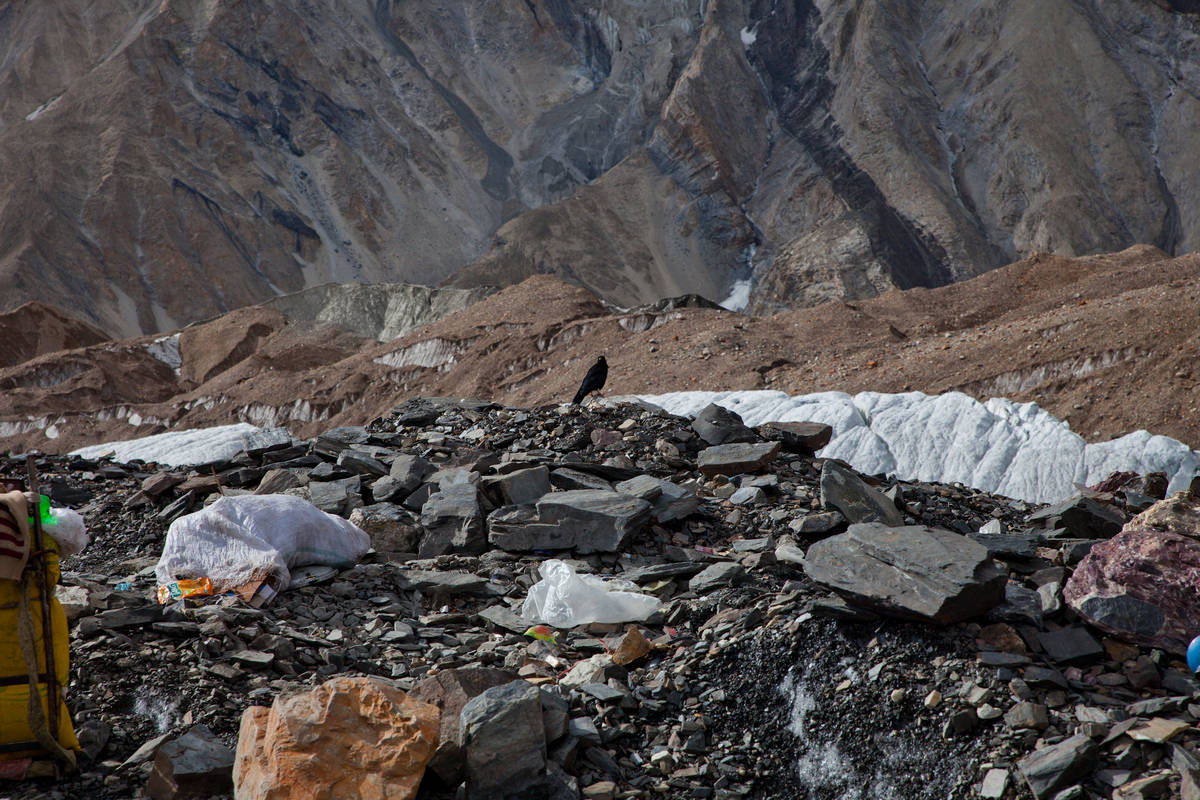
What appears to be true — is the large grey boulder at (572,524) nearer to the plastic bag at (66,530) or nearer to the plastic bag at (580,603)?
the plastic bag at (580,603)

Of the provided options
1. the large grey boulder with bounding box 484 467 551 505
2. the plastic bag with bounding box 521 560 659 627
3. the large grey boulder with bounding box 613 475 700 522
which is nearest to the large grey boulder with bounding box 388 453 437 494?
the large grey boulder with bounding box 484 467 551 505

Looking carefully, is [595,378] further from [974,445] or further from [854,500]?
[974,445]

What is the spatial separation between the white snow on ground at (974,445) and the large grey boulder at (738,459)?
449cm

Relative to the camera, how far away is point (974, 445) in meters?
12.3

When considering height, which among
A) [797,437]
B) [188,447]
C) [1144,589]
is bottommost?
[188,447]

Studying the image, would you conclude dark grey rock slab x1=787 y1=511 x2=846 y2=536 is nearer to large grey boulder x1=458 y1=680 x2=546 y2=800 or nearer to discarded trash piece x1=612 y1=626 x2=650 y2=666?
discarded trash piece x1=612 y1=626 x2=650 y2=666

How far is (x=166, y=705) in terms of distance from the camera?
4.23 metres

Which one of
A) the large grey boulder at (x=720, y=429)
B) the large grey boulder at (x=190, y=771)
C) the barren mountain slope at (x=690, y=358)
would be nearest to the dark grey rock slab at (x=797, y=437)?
the large grey boulder at (x=720, y=429)

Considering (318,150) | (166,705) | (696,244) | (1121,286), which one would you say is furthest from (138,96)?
(166,705)

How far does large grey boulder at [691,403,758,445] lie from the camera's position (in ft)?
27.3

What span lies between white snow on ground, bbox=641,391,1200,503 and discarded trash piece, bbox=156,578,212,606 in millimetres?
8656

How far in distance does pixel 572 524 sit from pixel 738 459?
77.1 inches

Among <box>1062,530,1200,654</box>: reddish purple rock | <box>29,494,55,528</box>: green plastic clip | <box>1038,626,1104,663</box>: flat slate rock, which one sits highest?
<box>29,494,55,528</box>: green plastic clip

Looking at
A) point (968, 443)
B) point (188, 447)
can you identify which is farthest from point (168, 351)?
point (968, 443)
